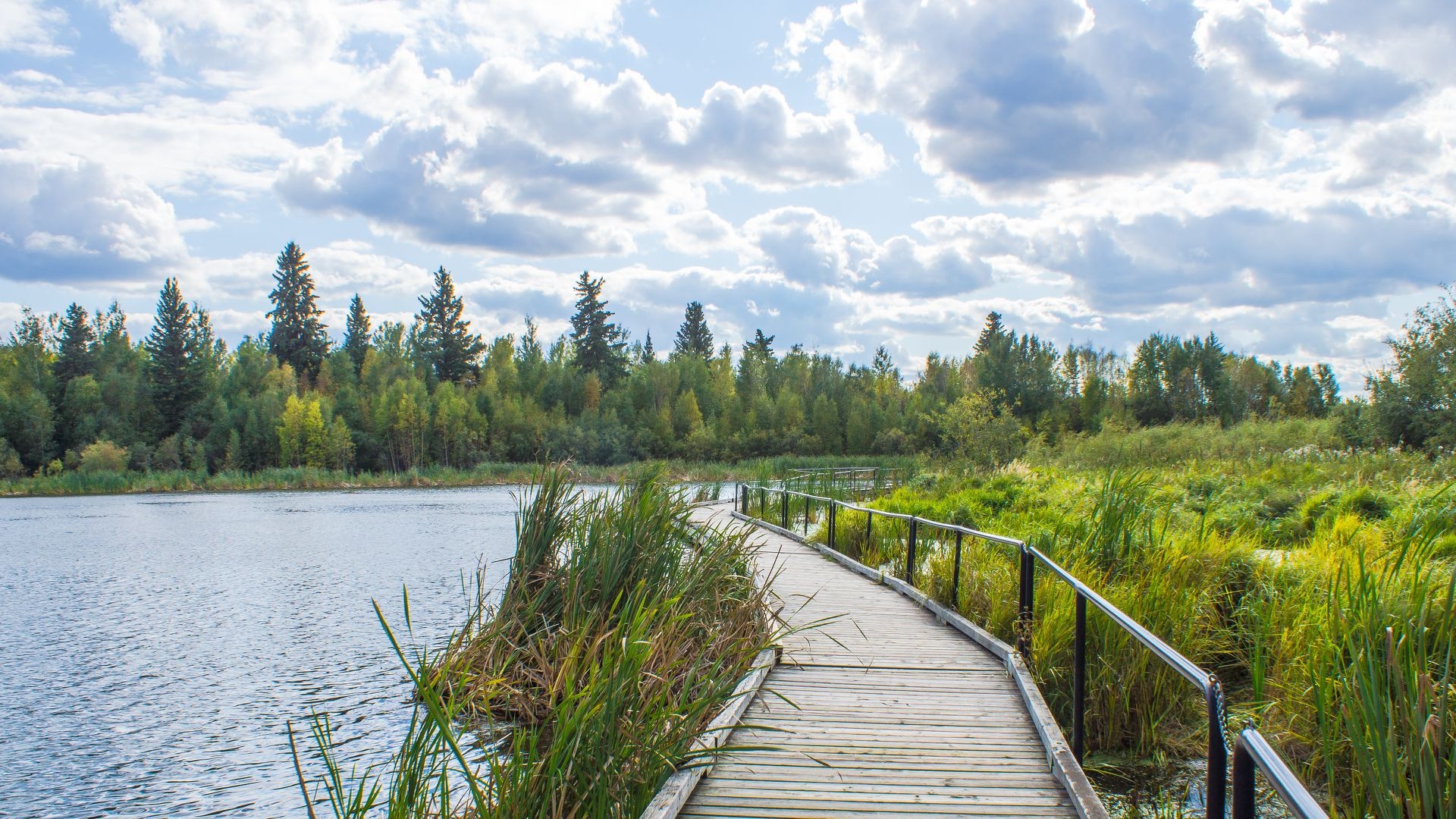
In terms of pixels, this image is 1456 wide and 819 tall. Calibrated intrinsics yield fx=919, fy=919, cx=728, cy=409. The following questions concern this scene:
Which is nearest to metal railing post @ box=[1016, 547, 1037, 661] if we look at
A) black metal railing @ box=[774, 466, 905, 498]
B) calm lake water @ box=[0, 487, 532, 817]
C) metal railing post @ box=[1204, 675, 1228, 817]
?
metal railing post @ box=[1204, 675, 1228, 817]

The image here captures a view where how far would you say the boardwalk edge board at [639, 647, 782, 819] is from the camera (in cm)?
398

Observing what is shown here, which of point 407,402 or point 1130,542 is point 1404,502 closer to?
point 1130,542

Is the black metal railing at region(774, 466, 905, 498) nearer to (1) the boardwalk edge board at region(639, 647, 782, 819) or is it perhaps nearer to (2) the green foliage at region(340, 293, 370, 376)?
(1) the boardwalk edge board at region(639, 647, 782, 819)

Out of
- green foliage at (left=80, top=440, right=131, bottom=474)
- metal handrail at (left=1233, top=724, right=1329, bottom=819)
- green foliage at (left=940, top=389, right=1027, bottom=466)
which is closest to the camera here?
metal handrail at (left=1233, top=724, right=1329, bottom=819)

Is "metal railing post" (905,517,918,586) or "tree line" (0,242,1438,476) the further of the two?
"tree line" (0,242,1438,476)

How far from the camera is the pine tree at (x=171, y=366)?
65500 mm

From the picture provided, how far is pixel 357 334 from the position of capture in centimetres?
8525

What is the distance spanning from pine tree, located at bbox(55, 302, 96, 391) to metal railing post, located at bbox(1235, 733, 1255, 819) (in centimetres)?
7973

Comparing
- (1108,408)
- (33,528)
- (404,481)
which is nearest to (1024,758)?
(33,528)

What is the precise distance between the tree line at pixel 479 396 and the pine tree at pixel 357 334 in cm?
17

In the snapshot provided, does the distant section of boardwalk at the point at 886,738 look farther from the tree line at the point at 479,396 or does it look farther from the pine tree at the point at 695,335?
the pine tree at the point at 695,335

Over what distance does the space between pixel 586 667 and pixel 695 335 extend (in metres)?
89.2

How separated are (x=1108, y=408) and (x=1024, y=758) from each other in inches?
A: 2638

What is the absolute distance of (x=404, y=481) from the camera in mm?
51250
